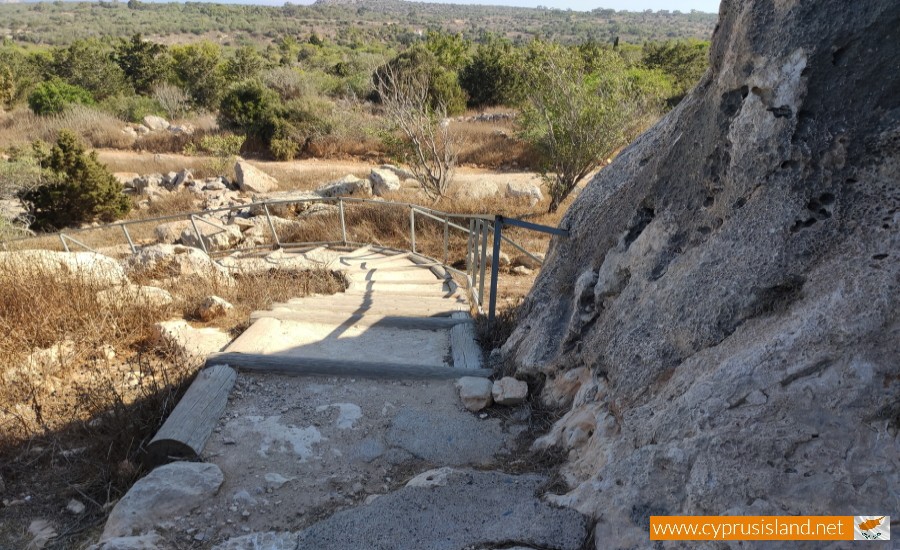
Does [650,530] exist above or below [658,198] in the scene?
below

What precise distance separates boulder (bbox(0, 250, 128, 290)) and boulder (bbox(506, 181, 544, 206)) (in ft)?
31.2

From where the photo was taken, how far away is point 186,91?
28.8m

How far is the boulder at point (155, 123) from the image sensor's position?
2378 cm

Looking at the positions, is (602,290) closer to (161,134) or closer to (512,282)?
(512,282)

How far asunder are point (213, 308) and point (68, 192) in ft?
40.0

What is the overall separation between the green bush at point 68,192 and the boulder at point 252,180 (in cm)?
333

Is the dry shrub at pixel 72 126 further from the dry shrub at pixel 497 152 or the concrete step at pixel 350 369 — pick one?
the concrete step at pixel 350 369

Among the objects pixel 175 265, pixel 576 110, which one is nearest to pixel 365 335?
pixel 175 265

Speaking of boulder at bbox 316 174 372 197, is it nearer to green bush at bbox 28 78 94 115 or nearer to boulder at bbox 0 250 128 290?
boulder at bbox 0 250 128 290

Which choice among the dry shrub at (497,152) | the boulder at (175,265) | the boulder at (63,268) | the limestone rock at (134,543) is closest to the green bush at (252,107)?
the dry shrub at (497,152)

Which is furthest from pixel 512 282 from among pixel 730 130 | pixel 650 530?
pixel 650 530

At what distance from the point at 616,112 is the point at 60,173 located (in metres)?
13.5

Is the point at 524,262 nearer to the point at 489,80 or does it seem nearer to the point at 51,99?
the point at 489,80

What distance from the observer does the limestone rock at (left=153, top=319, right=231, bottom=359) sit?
424cm
